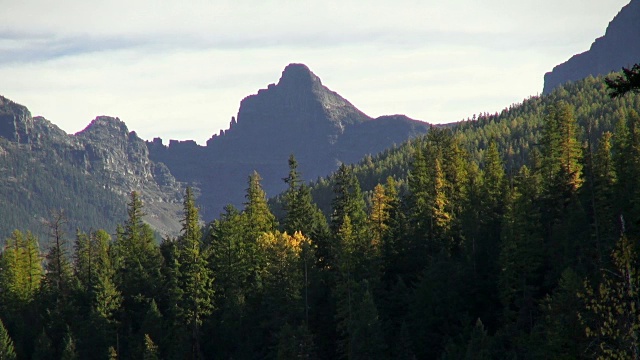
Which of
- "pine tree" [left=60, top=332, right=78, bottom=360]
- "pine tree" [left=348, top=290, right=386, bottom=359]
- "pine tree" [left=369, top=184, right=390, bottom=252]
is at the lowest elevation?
"pine tree" [left=60, top=332, right=78, bottom=360]

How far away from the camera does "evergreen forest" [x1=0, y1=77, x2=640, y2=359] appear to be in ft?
228

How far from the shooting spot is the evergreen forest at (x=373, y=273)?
69.4 m

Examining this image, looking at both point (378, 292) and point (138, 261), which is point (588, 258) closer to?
point (378, 292)

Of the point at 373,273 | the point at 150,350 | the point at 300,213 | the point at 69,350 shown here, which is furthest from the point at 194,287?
the point at 373,273

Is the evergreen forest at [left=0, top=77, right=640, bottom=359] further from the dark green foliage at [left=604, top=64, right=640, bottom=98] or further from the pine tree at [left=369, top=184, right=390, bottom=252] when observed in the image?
the dark green foliage at [left=604, top=64, right=640, bottom=98]

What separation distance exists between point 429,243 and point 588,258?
20.2m

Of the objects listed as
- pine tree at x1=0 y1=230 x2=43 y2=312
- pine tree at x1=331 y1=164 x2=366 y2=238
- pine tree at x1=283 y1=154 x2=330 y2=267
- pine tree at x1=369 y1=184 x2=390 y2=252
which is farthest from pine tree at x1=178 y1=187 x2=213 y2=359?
pine tree at x1=0 y1=230 x2=43 y2=312

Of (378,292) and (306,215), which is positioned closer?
(378,292)

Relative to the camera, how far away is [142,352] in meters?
86.2

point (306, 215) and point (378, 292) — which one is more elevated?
point (306, 215)

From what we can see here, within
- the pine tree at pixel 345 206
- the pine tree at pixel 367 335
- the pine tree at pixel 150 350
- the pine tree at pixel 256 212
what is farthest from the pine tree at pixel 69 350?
the pine tree at pixel 367 335

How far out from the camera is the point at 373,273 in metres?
78.0

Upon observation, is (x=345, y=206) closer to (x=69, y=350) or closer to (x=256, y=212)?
(x=256, y=212)

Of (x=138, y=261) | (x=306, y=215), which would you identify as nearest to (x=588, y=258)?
(x=306, y=215)
